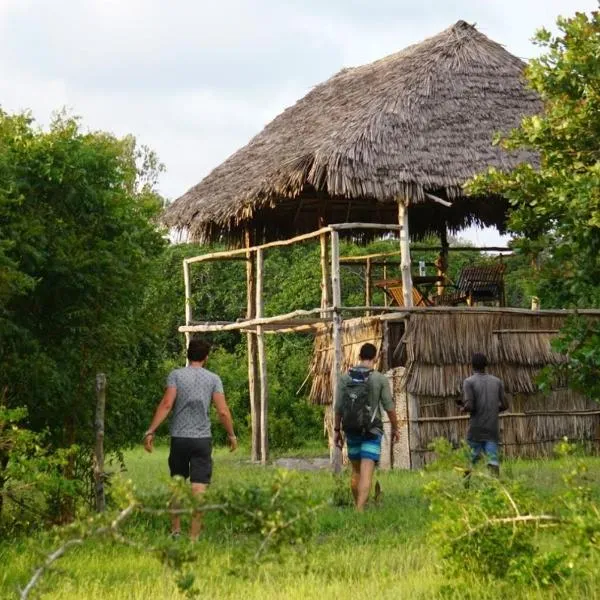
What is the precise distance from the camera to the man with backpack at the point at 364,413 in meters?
10.6

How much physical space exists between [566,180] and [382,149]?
252 inches

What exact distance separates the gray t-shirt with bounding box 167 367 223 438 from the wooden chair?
27.4ft

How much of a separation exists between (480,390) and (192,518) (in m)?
3.39

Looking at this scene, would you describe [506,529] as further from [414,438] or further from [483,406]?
[414,438]

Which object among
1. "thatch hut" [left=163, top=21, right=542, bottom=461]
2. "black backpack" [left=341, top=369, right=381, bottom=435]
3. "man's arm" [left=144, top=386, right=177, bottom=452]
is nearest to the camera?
"man's arm" [left=144, top=386, right=177, bottom=452]

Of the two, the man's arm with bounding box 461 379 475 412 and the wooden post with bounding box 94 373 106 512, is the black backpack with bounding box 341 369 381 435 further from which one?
the wooden post with bounding box 94 373 106 512

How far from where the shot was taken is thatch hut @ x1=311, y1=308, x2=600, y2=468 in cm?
1634

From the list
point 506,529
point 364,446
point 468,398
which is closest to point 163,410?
point 364,446

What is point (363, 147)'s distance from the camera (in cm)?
1614

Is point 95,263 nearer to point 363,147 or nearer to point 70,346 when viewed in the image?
point 70,346

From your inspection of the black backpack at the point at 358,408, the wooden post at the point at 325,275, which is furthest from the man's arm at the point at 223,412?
the wooden post at the point at 325,275

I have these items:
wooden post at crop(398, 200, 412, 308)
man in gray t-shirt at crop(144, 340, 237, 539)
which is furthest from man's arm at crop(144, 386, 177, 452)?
wooden post at crop(398, 200, 412, 308)

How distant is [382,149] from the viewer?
53.3 ft

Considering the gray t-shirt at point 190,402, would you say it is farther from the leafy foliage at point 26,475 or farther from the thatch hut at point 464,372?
the thatch hut at point 464,372
